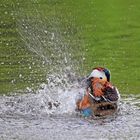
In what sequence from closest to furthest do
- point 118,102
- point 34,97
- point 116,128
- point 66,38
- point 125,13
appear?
point 116,128
point 118,102
point 34,97
point 66,38
point 125,13

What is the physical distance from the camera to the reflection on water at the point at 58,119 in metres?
16.0

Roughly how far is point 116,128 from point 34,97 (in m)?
3.64

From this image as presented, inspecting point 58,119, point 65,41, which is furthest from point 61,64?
point 58,119

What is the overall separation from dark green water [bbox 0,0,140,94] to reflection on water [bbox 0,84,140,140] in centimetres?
115

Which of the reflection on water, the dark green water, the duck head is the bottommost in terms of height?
the reflection on water

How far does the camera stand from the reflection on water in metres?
16.0

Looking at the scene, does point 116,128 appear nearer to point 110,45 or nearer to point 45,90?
point 45,90

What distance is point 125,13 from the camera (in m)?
38.9

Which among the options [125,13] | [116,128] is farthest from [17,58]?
[125,13]

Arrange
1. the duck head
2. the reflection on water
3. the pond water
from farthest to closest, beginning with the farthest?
1. the duck head
2. the pond water
3. the reflection on water

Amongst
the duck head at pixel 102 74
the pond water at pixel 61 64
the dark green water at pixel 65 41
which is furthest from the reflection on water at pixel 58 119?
the dark green water at pixel 65 41

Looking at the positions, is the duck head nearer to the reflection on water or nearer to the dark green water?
the reflection on water

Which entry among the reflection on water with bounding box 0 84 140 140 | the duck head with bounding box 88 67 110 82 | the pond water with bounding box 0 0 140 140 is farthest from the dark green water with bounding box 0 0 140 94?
the duck head with bounding box 88 67 110 82

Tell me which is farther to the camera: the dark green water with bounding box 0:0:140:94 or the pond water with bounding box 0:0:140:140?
the dark green water with bounding box 0:0:140:94
